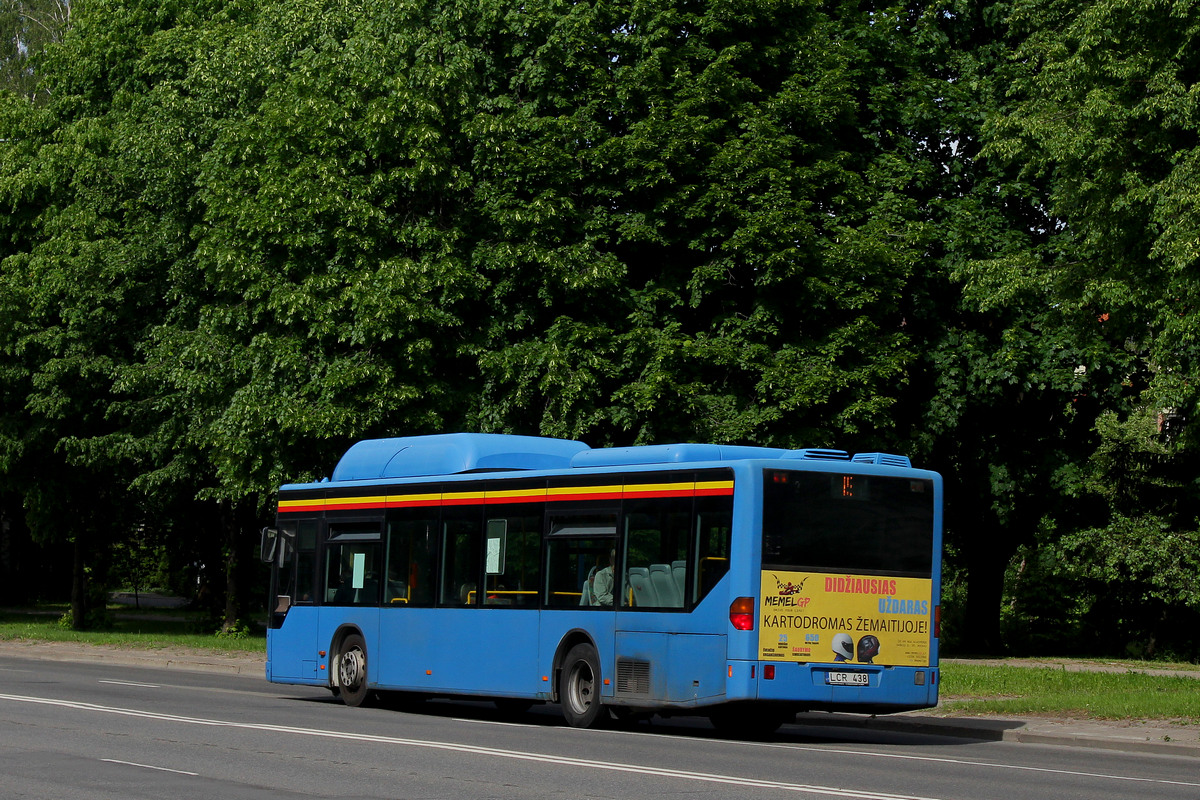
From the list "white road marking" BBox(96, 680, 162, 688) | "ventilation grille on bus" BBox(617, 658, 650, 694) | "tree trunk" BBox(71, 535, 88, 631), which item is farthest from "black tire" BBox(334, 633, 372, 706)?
"tree trunk" BBox(71, 535, 88, 631)

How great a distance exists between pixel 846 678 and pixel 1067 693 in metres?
6.76

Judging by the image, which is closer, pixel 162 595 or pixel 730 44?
pixel 730 44

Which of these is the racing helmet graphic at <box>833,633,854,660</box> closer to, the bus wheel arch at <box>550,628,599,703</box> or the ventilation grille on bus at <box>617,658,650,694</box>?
the ventilation grille on bus at <box>617,658,650,694</box>

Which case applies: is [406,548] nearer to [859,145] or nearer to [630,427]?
[630,427]

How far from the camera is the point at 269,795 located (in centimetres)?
953

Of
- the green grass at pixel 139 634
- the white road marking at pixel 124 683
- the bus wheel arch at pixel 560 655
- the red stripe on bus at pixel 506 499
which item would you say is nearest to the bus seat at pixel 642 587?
the red stripe on bus at pixel 506 499

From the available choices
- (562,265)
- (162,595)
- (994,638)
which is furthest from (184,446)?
(162,595)

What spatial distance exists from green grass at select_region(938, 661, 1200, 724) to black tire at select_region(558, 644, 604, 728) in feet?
16.0

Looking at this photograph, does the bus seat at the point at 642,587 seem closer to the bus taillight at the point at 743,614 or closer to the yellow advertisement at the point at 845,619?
the bus taillight at the point at 743,614

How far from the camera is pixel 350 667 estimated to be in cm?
1920

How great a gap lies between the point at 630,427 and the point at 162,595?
4968 cm

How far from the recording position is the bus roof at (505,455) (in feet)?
51.0

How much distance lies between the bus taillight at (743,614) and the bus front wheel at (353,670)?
6447 millimetres

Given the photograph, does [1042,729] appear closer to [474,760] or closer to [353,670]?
[474,760]
